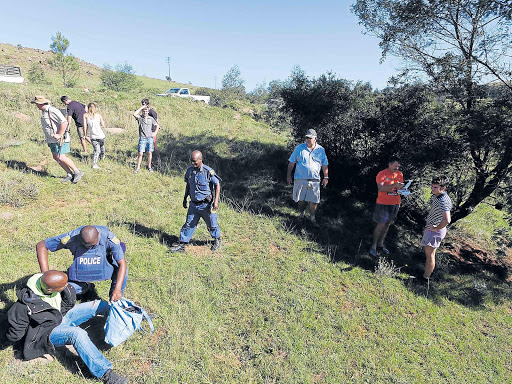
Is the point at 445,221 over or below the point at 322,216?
over

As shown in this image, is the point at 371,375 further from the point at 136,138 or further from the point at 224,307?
the point at 136,138

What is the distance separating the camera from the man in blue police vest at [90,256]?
3.14 meters

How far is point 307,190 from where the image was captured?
6.02 meters

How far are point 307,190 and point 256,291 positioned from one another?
2.48 metres

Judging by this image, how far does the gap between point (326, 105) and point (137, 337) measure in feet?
22.5

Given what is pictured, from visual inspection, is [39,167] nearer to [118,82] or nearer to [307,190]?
[307,190]

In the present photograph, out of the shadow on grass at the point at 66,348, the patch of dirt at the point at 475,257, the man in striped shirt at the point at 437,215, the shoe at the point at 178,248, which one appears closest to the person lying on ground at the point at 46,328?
the shadow on grass at the point at 66,348

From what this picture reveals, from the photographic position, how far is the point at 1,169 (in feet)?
21.6

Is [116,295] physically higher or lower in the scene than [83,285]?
higher

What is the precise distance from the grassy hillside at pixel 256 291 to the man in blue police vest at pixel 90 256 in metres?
0.65

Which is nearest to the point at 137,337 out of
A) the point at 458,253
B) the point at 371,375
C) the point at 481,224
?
the point at 371,375

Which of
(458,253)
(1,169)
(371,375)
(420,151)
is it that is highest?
(420,151)

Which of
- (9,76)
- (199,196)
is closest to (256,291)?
(199,196)

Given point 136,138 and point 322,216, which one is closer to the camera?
point 322,216
